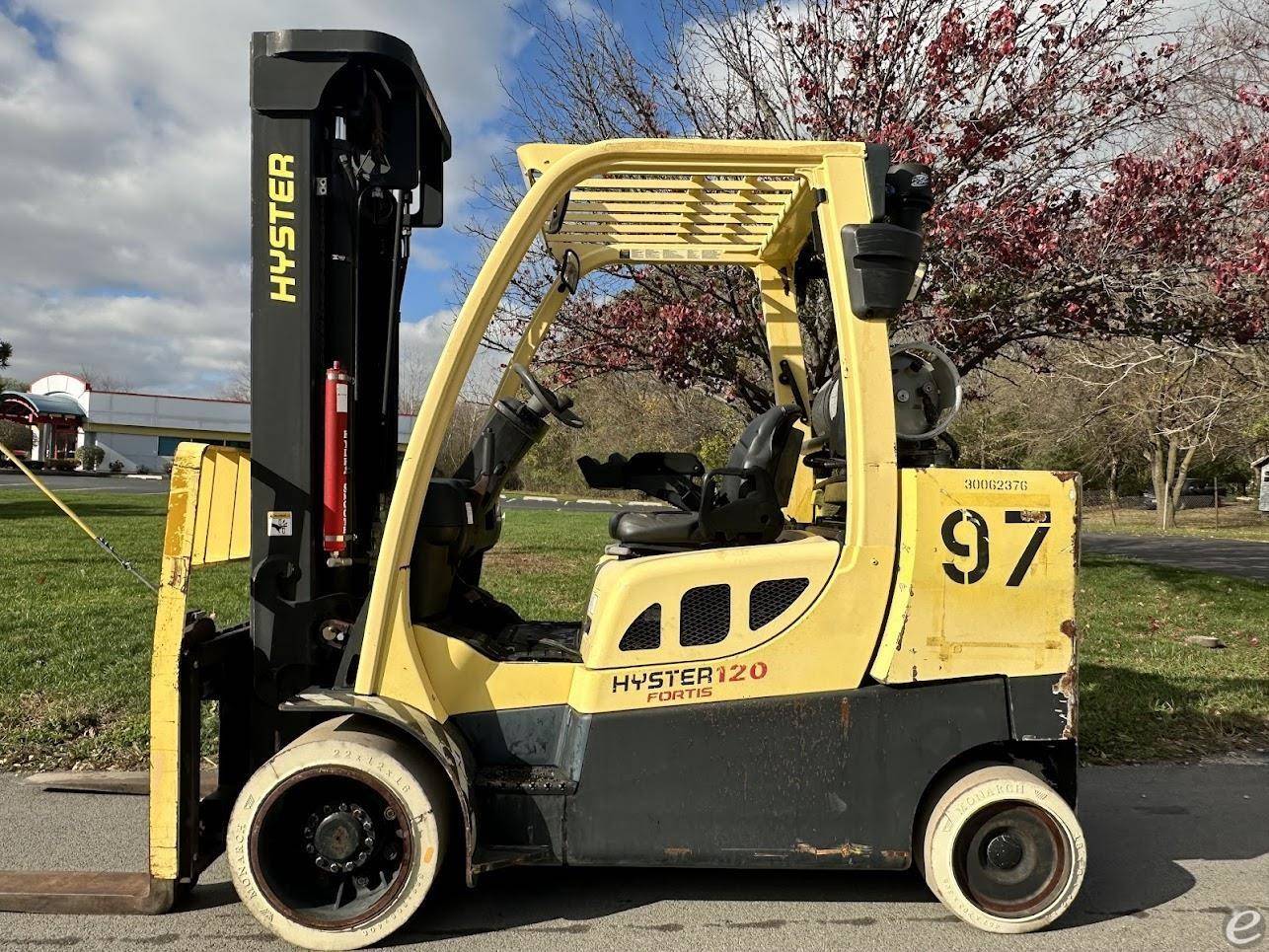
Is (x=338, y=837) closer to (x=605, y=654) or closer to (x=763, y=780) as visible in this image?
(x=605, y=654)

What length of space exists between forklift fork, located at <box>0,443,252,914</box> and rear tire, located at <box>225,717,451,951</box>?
0.23 m

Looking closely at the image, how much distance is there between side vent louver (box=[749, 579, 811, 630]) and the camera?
136 inches

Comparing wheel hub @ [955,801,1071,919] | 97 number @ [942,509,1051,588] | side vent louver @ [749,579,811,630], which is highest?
97 number @ [942,509,1051,588]

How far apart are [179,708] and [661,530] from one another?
6.24ft

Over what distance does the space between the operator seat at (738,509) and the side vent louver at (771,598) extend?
0.34 meters

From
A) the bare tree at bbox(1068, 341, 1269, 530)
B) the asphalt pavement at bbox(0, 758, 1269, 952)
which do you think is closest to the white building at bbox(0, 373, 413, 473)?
the bare tree at bbox(1068, 341, 1269, 530)

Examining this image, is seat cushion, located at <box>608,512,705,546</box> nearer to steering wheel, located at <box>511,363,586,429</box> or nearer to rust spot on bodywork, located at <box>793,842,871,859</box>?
steering wheel, located at <box>511,363,586,429</box>

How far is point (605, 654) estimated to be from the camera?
345 cm

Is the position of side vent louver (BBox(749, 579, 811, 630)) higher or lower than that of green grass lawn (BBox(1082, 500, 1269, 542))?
higher

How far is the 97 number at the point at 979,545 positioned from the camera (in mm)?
3400

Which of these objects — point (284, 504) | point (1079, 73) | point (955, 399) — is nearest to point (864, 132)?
point (1079, 73)

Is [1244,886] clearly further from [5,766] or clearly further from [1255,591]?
[1255,591]

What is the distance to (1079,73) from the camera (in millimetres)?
9102

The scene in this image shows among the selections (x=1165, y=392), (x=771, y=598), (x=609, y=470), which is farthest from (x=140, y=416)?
(x=771, y=598)
